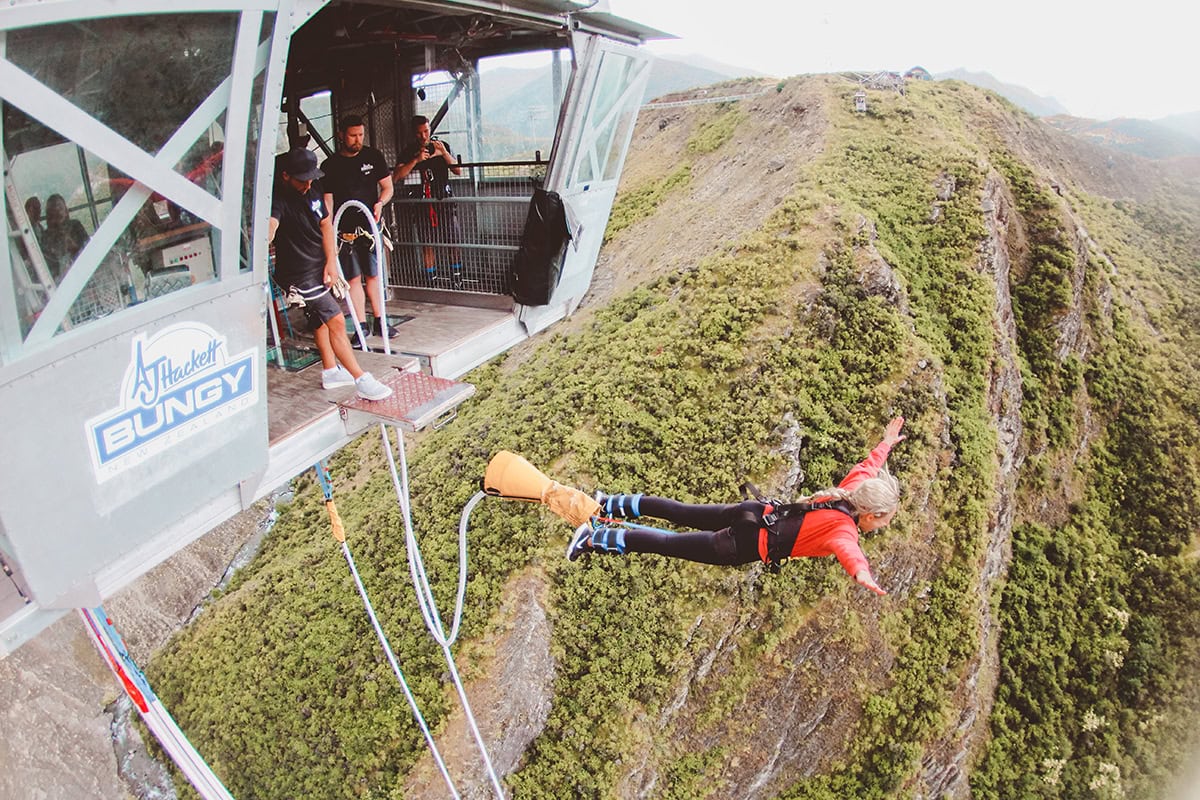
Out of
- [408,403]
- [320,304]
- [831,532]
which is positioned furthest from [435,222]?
[831,532]

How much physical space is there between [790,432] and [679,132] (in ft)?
56.3

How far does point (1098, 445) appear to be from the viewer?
15.7 m

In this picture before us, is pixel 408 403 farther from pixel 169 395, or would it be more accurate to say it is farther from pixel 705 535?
pixel 705 535

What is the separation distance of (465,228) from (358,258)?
6.45 ft

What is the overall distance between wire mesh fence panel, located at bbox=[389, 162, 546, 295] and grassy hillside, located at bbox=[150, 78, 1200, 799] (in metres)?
3.35

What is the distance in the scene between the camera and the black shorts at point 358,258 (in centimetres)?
652

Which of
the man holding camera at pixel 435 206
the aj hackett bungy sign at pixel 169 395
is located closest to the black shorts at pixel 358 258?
the man holding camera at pixel 435 206

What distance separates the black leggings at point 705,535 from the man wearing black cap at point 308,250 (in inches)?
91.5

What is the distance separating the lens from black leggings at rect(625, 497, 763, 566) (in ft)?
16.0

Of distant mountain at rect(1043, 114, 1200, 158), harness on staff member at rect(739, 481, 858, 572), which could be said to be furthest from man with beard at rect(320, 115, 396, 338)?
distant mountain at rect(1043, 114, 1200, 158)

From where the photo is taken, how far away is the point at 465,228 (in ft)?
27.6

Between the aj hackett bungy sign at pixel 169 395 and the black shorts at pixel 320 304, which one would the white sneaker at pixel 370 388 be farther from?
the aj hackett bungy sign at pixel 169 395

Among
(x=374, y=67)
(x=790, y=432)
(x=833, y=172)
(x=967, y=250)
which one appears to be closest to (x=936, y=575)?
(x=790, y=432)

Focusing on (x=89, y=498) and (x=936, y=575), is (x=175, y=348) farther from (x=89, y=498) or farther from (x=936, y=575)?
(x=936, y=575)
